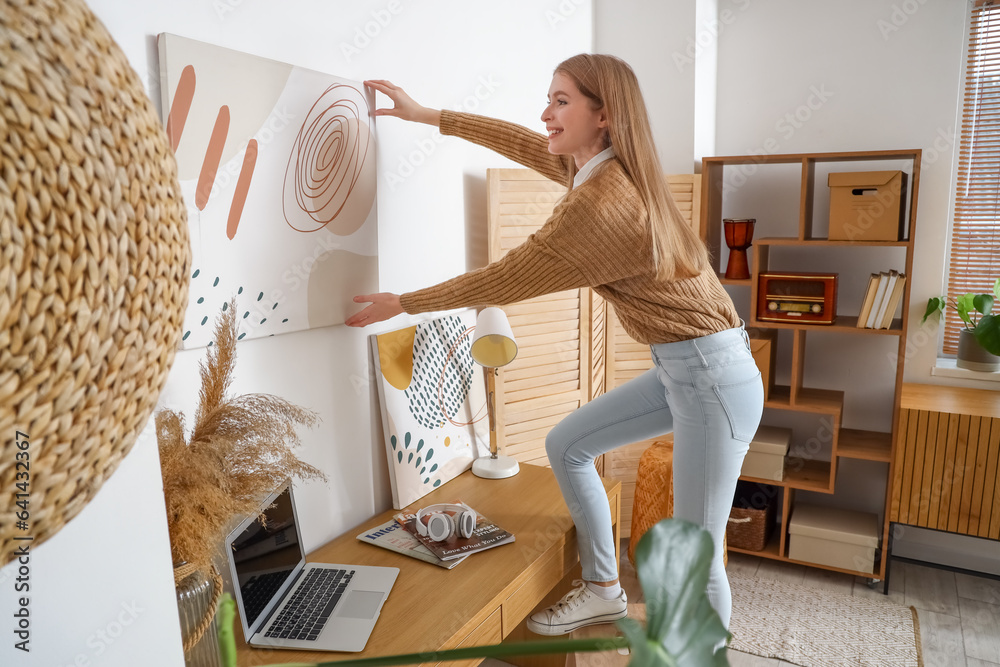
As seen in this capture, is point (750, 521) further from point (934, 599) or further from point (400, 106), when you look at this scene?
point (400, 106)

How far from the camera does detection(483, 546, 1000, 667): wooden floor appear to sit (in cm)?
253

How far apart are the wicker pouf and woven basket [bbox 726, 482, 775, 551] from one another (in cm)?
44

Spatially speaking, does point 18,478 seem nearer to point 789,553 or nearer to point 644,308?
point 644,308

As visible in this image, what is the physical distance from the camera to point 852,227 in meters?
2.88

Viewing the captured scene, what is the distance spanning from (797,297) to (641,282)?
60.5 inches

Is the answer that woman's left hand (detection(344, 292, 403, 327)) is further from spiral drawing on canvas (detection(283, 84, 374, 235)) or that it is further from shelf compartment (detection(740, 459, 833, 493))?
shelf compartment (detection(740, 459, 833, 493))

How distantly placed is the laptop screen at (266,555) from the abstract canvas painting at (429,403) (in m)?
0.47

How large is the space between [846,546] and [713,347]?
1.74 m

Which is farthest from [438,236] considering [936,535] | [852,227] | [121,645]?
[936,535]

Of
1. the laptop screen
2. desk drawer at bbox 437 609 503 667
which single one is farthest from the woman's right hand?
desk drawer at bbox 437 609 503 667

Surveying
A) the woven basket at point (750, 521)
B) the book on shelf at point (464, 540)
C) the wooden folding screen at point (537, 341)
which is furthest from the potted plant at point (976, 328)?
the book on shelf at point (464, 540)

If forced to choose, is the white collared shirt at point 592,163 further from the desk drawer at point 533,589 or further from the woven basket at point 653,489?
the woven basket at point 653,489

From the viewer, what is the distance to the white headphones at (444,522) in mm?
1910

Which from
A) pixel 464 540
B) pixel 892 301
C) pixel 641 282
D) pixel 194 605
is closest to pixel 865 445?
pixel 892 301
